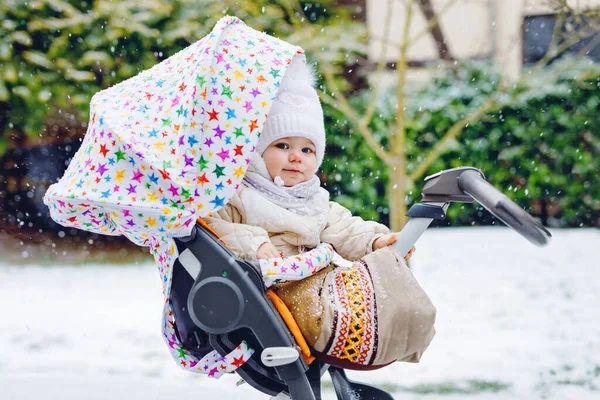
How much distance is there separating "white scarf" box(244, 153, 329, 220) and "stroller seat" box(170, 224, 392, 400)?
0.26m

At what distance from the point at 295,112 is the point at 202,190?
0.39m

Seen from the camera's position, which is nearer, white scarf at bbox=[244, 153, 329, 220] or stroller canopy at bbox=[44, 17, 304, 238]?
stroller canopy at bbox=[44, 17, 304, 238]

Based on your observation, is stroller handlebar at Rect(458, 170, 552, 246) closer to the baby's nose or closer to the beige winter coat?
the beige winter coat

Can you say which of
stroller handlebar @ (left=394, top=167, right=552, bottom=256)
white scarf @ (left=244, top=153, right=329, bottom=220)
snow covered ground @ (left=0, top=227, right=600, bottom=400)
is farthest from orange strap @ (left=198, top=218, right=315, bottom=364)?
snow covered ground @ (left=0, top=227, right=600, bottom=400)

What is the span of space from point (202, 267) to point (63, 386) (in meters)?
1.91

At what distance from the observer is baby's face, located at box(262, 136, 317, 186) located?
1.96m

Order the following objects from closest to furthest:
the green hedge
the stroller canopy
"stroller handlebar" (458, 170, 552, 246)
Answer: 1. "stroller handlebar" (458, 170, 552, 246)
2. the stroller canopy
3. the green hedge

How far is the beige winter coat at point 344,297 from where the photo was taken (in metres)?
1.76

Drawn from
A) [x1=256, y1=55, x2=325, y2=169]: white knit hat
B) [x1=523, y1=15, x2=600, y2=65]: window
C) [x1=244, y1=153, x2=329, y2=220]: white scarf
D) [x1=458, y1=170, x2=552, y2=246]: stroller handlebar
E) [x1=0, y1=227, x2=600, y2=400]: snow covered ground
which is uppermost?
[x1=523, y1=15, x2=600, y2=65]: window

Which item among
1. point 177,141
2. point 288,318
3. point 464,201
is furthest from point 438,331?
point 177,141

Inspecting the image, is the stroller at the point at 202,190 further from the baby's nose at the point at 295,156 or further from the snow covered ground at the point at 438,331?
the snow covered ground at the point at 438,331

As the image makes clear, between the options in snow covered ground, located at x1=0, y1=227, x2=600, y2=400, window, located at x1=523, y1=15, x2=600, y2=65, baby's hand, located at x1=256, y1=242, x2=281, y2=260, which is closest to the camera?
baby's hand, located at x1=256, y1=242, x2=281, y2=260

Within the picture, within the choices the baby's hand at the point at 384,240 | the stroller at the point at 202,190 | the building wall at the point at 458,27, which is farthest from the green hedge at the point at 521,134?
the stroller at the point at 202,190

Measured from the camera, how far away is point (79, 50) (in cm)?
585
